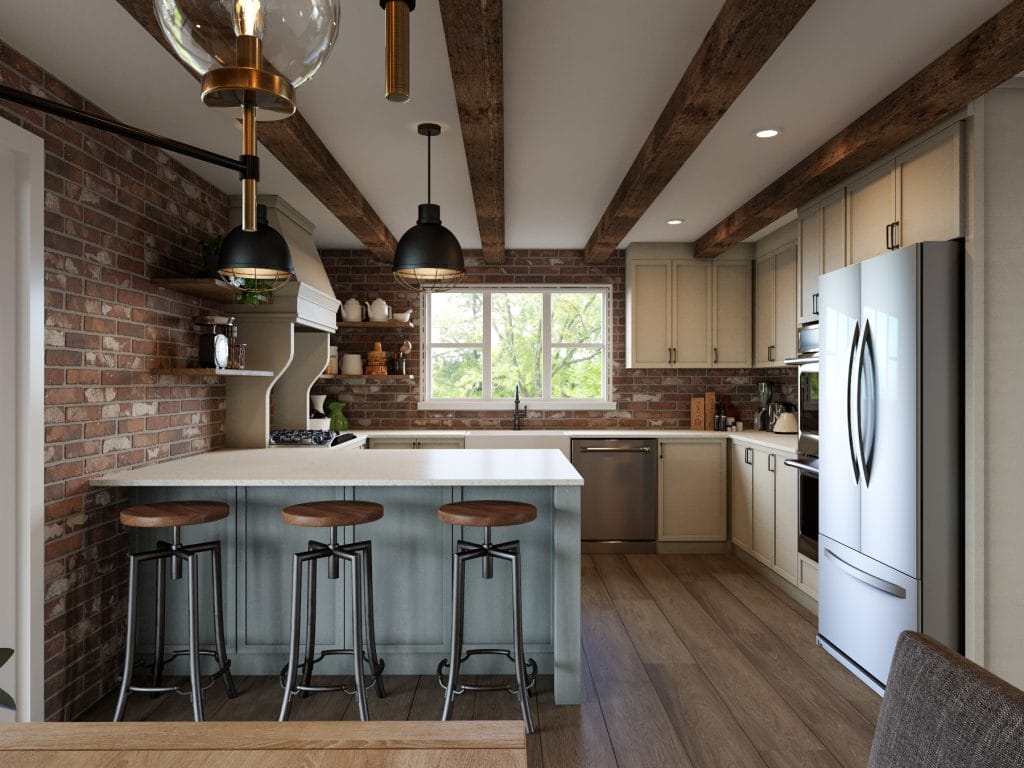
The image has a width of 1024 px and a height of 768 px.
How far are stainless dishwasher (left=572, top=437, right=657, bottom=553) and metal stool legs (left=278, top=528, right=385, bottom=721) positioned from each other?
2.52 metres

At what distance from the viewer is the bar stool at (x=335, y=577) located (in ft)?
8.55

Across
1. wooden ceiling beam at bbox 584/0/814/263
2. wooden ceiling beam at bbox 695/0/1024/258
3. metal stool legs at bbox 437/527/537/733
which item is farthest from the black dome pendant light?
wooden ceiling beam at bbox 695/0/1024/258

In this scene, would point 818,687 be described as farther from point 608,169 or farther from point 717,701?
point 608,169

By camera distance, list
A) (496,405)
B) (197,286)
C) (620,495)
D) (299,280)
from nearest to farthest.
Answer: (197,286)
(299,280)
(620,495)
(496,405)

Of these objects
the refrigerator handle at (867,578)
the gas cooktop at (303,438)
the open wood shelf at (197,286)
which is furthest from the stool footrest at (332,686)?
the refrigerator handle at (867,578)

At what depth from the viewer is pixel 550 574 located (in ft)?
10.2

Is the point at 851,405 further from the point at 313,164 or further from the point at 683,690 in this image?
the point at 313,164

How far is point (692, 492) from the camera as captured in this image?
5246 mm

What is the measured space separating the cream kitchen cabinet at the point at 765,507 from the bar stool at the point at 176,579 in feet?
10.5

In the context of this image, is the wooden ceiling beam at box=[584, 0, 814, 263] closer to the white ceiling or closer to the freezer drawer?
the white ceiling

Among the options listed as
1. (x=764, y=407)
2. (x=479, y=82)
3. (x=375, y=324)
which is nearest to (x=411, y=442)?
(x=375, y=324)

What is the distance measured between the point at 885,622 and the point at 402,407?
4063 mm

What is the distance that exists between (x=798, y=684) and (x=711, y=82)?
2.51m

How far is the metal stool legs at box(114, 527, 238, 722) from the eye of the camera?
8.56ft
